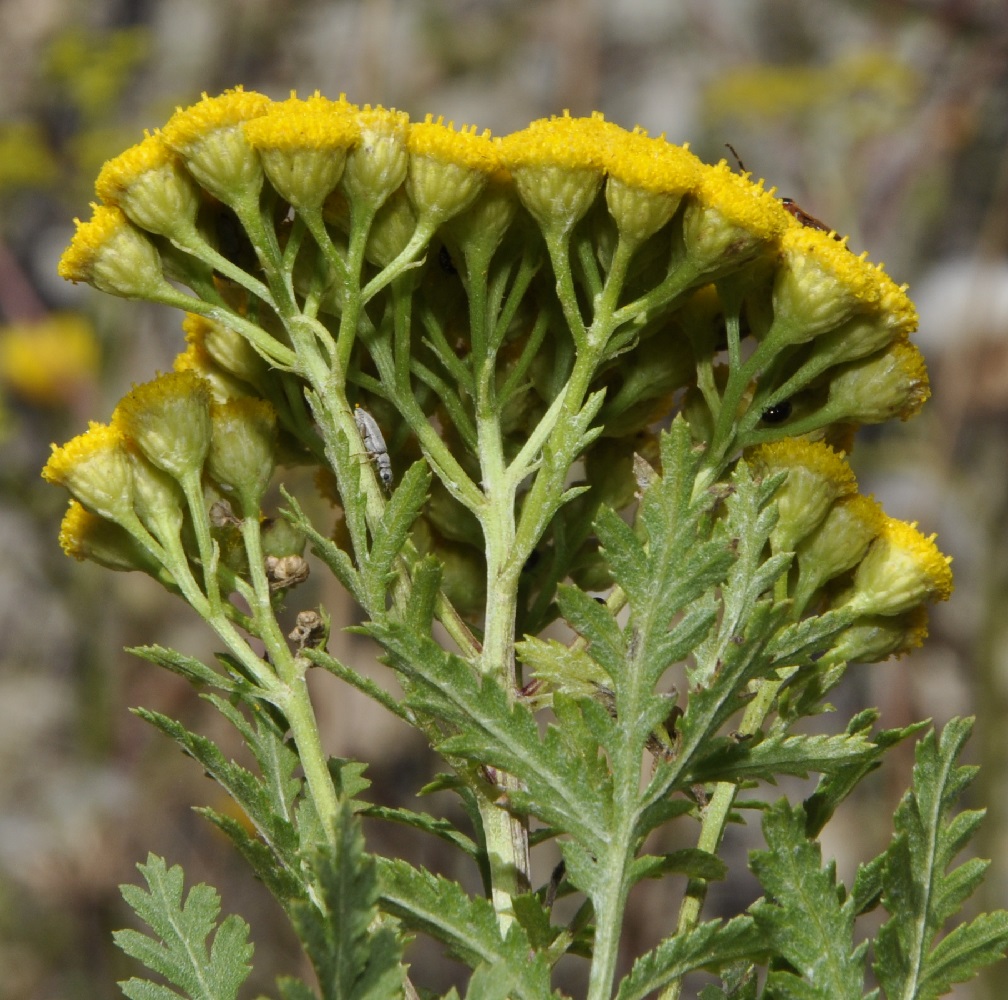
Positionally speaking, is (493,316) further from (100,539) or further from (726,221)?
(100,539)

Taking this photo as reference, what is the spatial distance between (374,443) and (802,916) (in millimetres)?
584

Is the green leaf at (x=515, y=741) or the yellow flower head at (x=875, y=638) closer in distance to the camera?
the green leaf at (x=515, y=741)

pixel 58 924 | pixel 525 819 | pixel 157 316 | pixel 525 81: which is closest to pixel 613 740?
pixel 525 819

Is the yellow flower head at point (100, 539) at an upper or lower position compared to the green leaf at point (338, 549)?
upper

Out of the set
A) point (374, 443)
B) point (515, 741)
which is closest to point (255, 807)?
point (515, 741)

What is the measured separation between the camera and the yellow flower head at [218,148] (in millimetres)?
1128

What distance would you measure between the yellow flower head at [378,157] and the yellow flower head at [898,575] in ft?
1.91

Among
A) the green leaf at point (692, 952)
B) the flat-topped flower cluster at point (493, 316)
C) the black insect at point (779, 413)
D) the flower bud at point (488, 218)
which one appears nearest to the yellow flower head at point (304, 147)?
the flat-topped flower cluster at point (493, 316)

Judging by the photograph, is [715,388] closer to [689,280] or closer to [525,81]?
[689,280]

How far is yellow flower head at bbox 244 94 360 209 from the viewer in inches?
43.7

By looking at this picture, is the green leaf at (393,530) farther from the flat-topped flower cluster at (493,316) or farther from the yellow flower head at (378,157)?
the yellow flower head at (378,157)

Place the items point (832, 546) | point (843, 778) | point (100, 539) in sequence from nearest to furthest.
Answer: point (843, 778) < point (832, 546) < point (100, 539)

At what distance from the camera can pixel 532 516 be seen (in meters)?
1.09

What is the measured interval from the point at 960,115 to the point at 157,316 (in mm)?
3546
